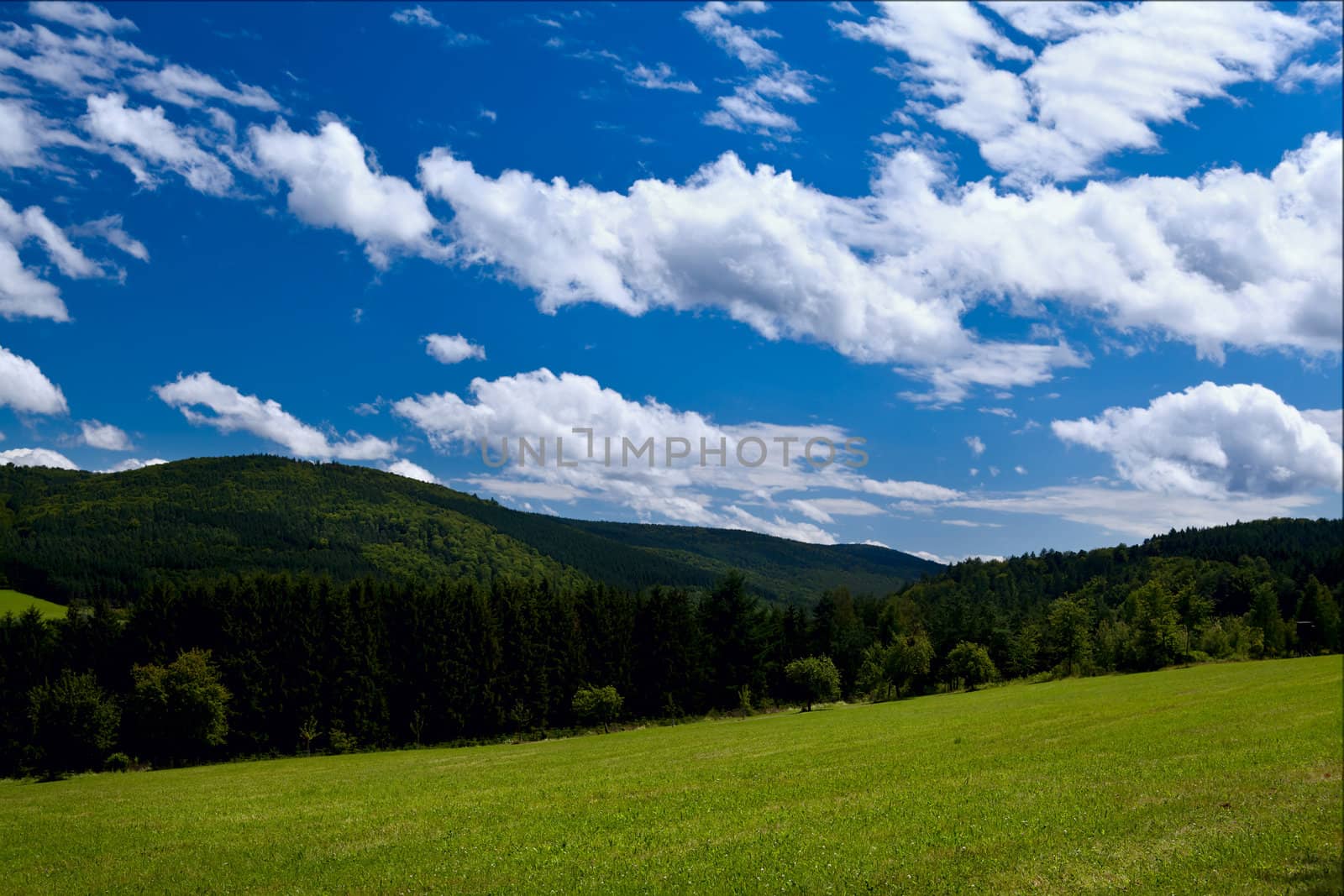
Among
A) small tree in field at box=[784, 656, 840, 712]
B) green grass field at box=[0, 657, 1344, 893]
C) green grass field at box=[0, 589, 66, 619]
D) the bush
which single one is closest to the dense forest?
the bush

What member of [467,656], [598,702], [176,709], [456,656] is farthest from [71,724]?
[598,702]

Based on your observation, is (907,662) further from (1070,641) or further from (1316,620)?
(1316,620)

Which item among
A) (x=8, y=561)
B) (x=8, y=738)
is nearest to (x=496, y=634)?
(x=8, y=738)

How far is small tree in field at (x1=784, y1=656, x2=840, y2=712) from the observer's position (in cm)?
8688

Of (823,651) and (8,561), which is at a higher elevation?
(8,561)

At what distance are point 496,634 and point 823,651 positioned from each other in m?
44.9

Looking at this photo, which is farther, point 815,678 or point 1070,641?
point 1070,641

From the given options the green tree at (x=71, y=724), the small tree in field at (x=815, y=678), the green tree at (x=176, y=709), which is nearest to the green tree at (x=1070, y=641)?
the small tree in field at (x=815, y=678)

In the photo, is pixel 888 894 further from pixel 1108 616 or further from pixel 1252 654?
pixel 1108 616

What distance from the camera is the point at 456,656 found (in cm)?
7231

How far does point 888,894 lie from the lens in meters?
14.1

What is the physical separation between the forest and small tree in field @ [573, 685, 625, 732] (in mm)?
200

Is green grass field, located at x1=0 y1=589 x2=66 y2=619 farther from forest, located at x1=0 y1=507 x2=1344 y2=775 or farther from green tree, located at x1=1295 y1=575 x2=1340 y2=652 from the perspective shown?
green tree, located at x1=1295 y1=575 x2=1340 y2=652

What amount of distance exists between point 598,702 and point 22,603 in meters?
101
